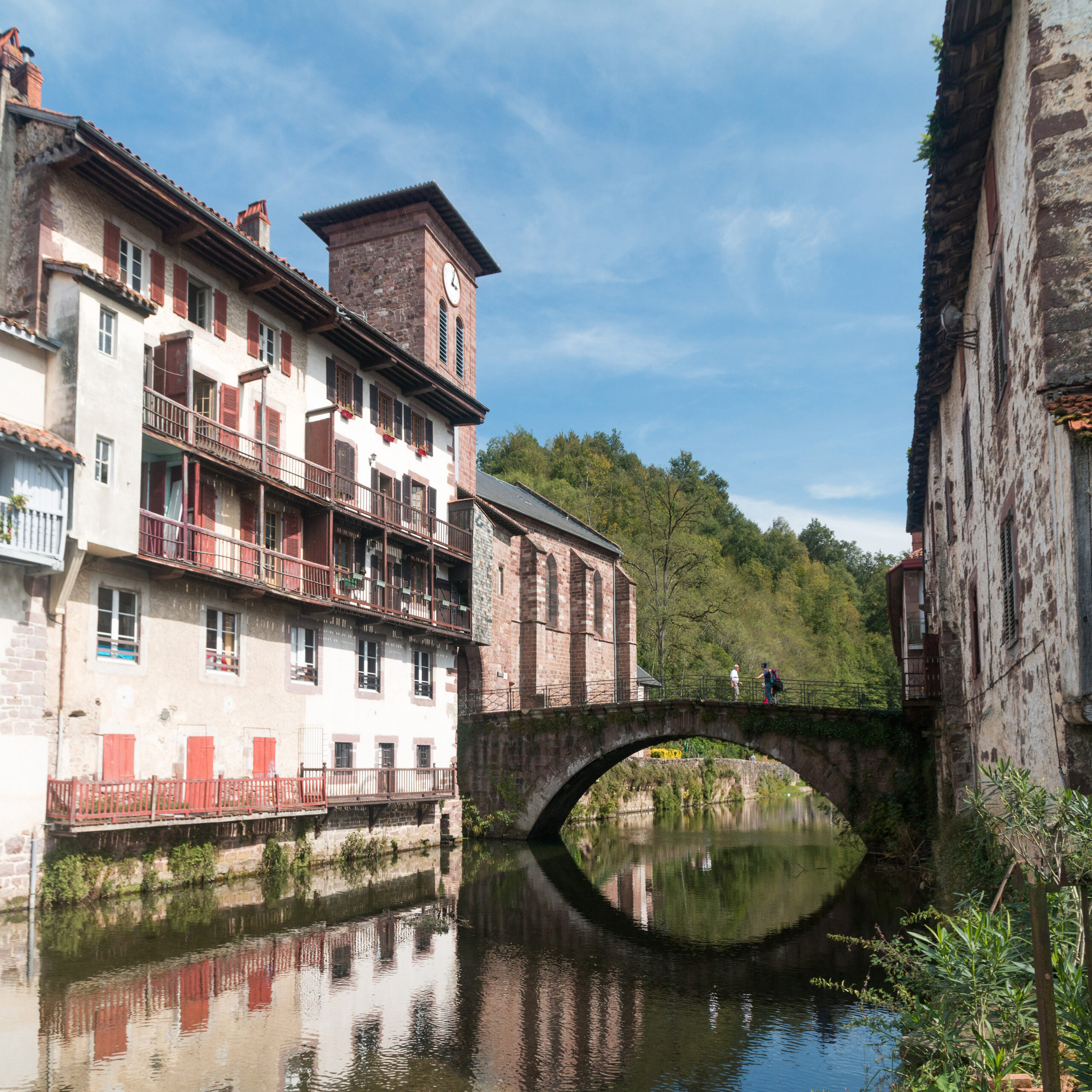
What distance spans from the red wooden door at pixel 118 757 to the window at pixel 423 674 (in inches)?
416

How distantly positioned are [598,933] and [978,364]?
424 inches

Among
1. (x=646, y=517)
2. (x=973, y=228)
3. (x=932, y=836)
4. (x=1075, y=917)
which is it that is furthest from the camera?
(x=646, y=517)

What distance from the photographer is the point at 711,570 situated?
58781mm

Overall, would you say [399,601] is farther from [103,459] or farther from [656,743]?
[103,459]

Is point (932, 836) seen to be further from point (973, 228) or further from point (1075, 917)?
point (1075, 917)

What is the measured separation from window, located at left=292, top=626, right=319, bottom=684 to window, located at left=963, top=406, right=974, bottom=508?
14.6 metres

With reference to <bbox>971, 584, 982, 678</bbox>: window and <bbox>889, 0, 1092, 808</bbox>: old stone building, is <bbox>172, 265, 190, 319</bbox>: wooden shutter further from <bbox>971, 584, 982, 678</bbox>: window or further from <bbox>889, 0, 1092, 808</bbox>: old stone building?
<bbox>971, 584, 982, 678</bbox>: window

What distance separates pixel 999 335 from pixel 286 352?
1664 cm

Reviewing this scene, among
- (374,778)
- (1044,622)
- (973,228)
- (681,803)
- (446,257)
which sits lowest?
(681,803)

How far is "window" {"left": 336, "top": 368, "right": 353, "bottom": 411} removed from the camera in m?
26.3

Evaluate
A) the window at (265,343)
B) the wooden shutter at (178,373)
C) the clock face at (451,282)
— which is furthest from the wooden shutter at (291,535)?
the clock face at (451,282)

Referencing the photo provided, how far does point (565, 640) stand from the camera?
42.8 meters

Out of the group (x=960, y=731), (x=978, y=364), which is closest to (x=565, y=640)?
(x=960, y=731)

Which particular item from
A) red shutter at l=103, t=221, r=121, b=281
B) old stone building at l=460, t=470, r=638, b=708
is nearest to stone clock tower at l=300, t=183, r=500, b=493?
old stone building at l=460, t=470, r=638, b=708
